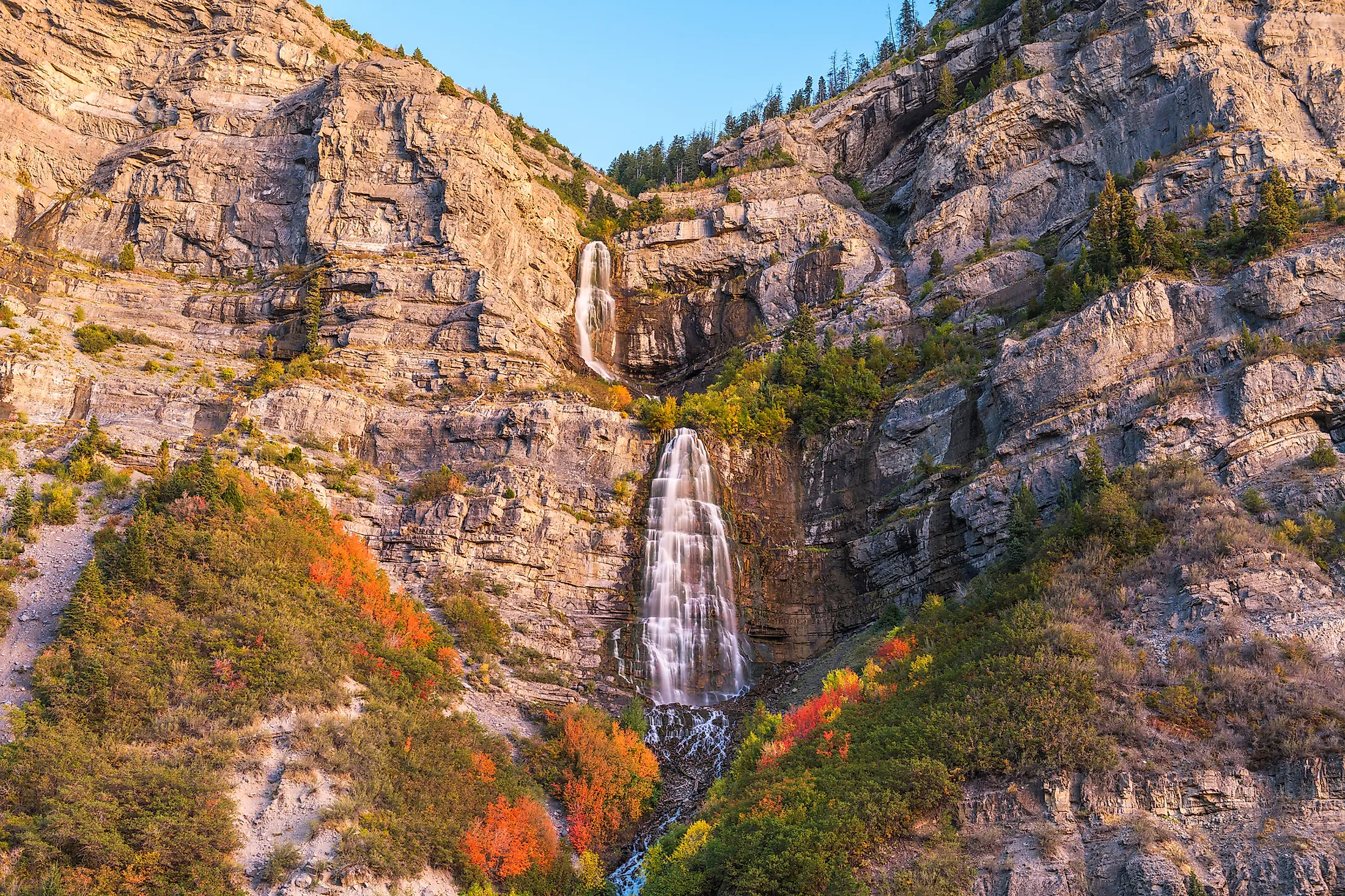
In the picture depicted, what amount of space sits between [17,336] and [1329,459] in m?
55.1

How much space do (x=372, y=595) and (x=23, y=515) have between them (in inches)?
481

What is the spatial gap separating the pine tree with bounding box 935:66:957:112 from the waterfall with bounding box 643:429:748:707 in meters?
40.4

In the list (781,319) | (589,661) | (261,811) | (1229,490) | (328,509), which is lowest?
(261,811)

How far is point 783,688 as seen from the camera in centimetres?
3825

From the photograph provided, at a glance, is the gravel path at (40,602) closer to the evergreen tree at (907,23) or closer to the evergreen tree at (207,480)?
the evergreen tree at (207,480)

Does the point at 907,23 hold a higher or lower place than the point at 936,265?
higher

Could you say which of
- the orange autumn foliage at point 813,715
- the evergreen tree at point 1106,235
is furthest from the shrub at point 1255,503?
the evergreen tree at point 1106,235

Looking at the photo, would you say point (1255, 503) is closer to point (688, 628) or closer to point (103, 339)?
point (688, 628)

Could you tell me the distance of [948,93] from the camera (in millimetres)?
67312

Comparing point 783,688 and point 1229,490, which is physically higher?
point 1229,490

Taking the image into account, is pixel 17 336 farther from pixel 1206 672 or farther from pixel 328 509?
pixel 1206 672

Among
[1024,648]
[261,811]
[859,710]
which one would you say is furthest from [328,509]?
[1024,648]

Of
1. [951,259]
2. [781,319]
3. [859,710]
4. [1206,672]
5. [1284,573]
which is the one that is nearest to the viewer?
[1206,672]

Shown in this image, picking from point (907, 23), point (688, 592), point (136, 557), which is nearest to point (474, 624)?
point (688, 592)
